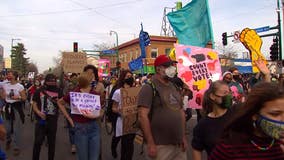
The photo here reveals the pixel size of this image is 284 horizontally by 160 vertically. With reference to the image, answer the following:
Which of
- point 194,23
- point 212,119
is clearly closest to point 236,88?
point 194,23

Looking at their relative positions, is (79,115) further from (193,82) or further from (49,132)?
(193,82)

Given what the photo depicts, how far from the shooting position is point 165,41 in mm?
52188

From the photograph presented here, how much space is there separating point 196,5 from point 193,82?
1899mm

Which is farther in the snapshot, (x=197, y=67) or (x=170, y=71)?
(x=197, y=67)

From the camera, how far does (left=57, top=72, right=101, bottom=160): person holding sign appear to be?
5023mm

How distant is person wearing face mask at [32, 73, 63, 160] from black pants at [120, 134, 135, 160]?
1182 mm

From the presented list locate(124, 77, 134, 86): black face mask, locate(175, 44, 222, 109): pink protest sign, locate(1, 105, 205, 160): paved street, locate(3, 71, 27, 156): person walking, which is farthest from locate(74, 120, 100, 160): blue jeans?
locate(3, 71, 27, 156): person walking

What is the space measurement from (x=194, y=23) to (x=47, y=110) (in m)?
3.81

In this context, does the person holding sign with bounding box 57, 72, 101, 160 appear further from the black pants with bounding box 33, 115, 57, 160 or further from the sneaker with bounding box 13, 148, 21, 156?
the sneaker with bounding box 13, 148, 21, 156

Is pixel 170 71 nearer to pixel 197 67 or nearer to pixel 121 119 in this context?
pixel 121 119

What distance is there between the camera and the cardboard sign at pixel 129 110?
612 centimetres

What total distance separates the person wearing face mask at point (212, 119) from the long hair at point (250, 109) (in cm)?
107

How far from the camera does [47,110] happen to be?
20.5ft

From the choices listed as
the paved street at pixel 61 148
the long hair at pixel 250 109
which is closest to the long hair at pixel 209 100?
the long hair at pixel 250 109
